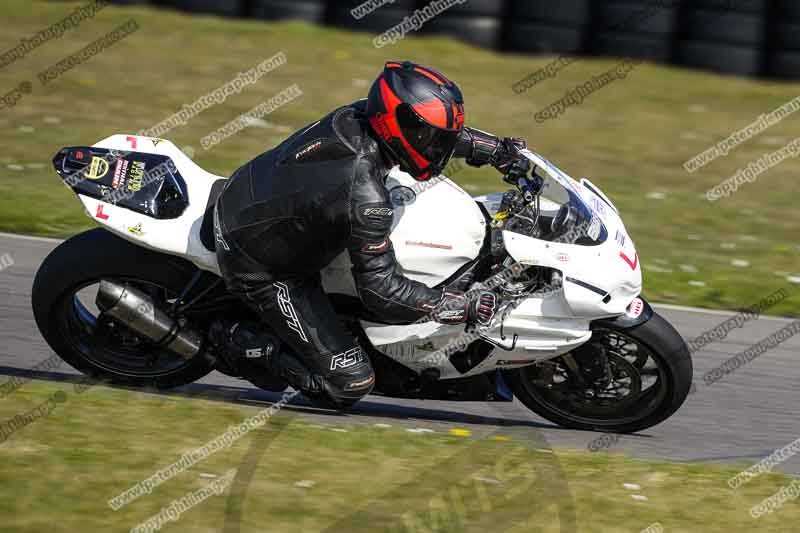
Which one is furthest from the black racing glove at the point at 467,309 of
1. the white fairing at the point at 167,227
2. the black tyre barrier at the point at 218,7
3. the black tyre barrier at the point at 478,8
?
the black tyre barrier at the point at 218,7

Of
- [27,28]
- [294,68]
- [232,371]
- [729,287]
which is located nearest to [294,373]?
[232,371]

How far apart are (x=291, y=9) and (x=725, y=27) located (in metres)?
5.23

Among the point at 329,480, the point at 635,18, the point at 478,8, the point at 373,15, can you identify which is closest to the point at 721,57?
the point at 635,18

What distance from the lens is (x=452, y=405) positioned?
6059 millimetres

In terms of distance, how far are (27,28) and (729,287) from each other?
9.37 m

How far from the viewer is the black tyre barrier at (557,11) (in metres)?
13.0

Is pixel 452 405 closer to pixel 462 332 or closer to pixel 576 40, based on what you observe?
pixel 462 332

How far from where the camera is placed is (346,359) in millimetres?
5266

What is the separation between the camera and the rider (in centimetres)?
473

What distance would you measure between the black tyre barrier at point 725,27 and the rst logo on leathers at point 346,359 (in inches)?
348

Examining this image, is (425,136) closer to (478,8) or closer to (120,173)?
(120,173)

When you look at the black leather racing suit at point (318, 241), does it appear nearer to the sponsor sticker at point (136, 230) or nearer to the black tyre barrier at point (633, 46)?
the sponsor sticker at point (136, 230)

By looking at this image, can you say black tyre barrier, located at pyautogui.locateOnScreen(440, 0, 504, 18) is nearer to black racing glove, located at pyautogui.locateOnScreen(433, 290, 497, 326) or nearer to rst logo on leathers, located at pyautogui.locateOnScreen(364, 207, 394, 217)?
black racing glove, located at pyautogui.locateOnScreen(433, 290, 497, 326)

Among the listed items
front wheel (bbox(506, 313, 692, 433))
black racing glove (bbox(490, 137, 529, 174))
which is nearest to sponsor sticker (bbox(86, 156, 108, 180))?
black racing glove (bbox(490, 137, 529, 174))
